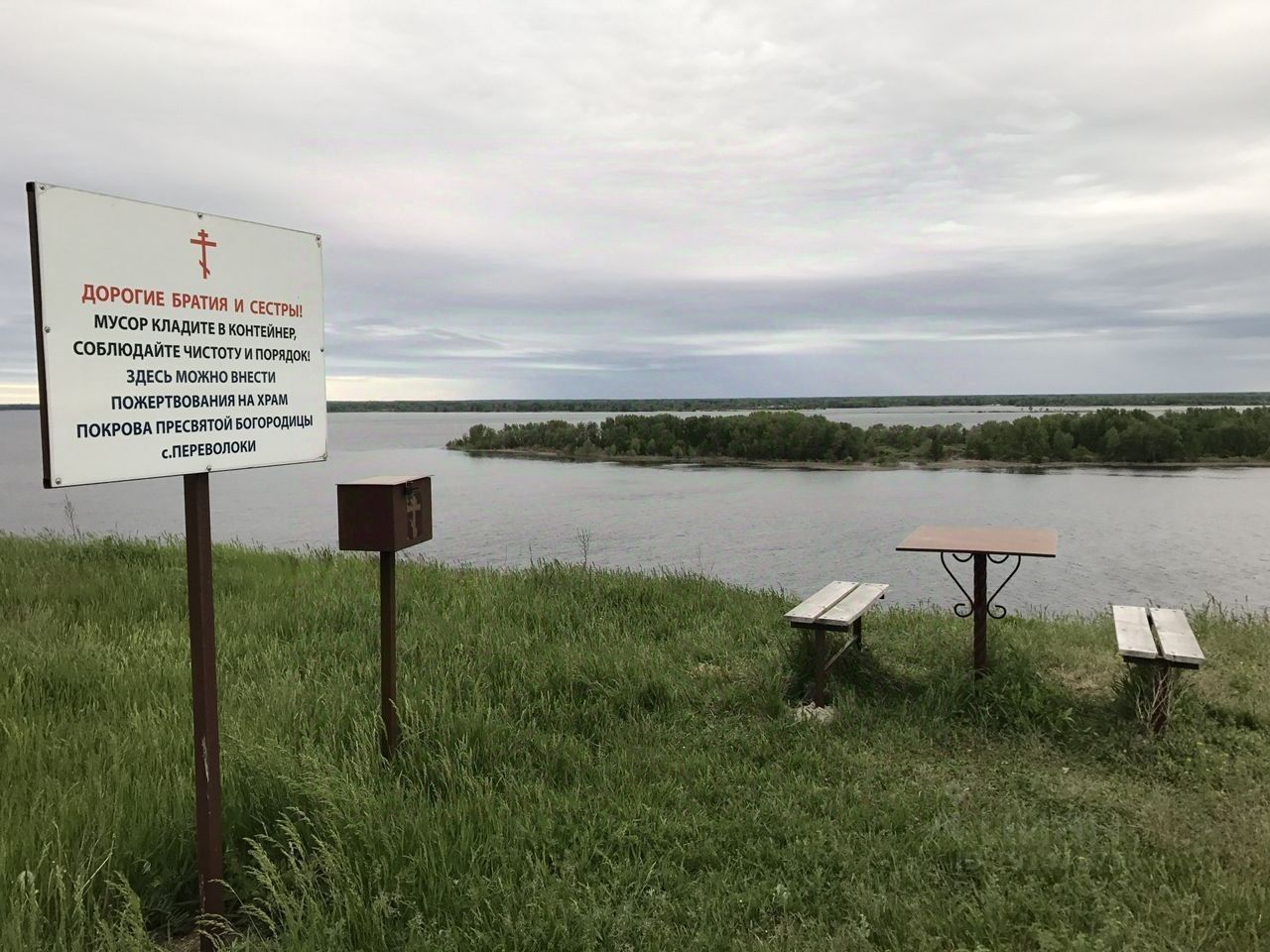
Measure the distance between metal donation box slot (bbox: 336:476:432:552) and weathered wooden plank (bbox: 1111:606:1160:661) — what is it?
3235 millimetres

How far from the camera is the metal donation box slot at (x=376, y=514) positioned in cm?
310

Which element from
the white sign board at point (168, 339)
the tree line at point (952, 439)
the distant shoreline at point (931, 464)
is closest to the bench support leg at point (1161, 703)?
the white sign board at point (168, 339)

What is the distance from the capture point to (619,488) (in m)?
31.2

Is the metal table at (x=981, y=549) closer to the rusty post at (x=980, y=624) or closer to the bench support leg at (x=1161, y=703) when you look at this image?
the rusty post at (x=980, y=624)

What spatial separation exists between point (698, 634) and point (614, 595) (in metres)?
1.08

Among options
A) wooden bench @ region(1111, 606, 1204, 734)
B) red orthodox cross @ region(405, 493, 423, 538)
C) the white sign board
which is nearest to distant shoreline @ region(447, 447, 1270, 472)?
wooden bench @ region(1111, 606, 1204, 734)

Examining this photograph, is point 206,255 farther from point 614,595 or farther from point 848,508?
point 848,508

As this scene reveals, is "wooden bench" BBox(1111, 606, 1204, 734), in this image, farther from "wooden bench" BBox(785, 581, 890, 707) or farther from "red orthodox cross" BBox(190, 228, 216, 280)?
"red orthodox cross" BBox(190, 228, 216, 280)

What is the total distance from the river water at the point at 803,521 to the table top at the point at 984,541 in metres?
5.06

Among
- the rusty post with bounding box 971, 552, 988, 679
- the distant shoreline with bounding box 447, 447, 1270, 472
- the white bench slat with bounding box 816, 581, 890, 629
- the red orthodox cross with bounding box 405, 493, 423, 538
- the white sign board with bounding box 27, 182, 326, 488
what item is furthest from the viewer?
the distant shoreline with bounding box 447, 447, 1270, 472

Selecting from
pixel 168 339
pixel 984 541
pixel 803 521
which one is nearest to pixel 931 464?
pixel 803 521

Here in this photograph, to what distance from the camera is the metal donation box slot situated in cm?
310

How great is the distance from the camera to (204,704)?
2.36 metres

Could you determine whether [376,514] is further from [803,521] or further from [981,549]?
[803,521]
